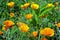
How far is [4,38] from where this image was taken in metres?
1.87

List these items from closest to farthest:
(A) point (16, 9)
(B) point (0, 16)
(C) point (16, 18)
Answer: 1. (C) point (16, 18)
2. (B) point (0, 16)
3. (A) point (16, 9)

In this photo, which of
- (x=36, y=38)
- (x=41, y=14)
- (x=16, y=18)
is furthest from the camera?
(x=16, y=18)

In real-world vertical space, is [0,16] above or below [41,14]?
below

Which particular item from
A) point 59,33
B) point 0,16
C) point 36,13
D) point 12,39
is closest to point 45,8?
point 36,13

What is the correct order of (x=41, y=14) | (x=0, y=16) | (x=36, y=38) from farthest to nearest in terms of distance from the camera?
(x=0, y=16) < (x=41, y=14) < (x=36, y=38)

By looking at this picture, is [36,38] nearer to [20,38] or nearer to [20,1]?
[20,38]

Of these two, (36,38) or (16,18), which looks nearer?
(36,38)

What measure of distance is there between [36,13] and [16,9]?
68 centimetres

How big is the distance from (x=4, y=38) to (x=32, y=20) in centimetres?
27

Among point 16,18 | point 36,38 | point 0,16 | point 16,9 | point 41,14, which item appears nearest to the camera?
point 36,38

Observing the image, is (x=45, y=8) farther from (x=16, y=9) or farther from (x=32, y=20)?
(x=16, y=9)

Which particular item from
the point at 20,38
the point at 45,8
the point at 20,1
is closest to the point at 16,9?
the point at 20,1

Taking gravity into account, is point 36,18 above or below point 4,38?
above

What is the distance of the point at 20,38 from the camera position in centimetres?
174
